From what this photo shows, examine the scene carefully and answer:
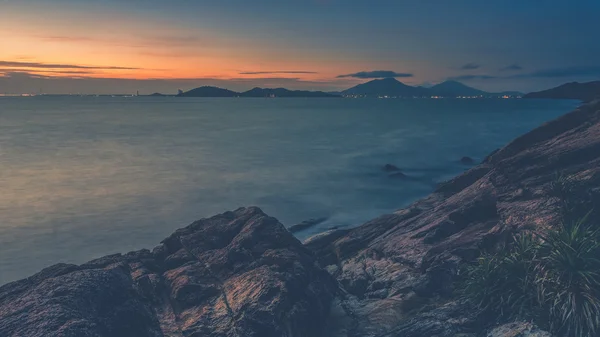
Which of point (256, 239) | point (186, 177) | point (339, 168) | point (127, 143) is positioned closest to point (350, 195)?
point (339, 168)

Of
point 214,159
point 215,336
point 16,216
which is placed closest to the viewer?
point 215,336

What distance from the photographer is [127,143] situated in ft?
472

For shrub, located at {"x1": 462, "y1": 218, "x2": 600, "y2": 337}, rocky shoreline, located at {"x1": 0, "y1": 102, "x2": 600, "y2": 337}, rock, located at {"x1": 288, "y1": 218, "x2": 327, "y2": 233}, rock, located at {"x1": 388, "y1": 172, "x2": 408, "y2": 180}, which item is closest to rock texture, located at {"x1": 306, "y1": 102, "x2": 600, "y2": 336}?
rocky shoreline, located at {"x1": 0, "y1": 102, "x2": 600, "y2": 337}

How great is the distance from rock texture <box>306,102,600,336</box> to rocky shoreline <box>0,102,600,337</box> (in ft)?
0.26

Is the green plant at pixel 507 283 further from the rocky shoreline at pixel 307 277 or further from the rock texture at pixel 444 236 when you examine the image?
the rock texture at pixel 444 236

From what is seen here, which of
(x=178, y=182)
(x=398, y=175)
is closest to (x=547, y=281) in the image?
(x=398, y=175)

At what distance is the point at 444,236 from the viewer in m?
28.5

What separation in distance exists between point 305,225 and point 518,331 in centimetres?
3392

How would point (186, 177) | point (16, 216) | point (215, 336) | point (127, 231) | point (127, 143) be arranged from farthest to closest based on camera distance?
point (127, 143) < point (186, 177) < point (16, 216) < point (127, 231) < point (215, 336)

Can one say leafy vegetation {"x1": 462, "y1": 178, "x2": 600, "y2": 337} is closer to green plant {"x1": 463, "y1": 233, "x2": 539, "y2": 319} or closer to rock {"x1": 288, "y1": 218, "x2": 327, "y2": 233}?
green plant {"x1": 463, "y1": 233, "x2": 539, "y2": 319}

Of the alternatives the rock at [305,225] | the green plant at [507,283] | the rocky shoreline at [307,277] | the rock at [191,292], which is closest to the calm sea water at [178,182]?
the rock at [305,225]

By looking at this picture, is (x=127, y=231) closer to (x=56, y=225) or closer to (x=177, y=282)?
(x=56, y=225)

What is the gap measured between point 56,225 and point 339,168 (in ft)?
178

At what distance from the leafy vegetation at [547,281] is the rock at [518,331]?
39 cm
